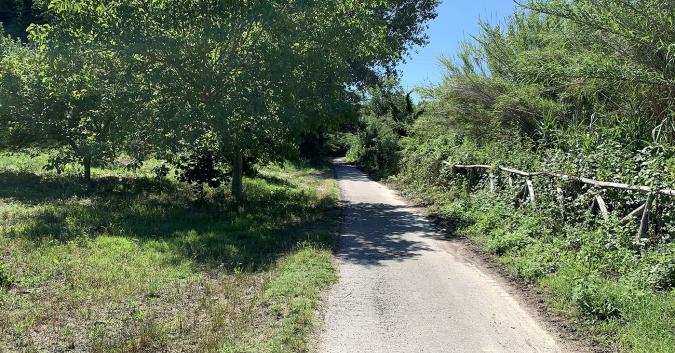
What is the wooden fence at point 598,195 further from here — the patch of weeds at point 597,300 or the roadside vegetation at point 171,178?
the roadside vegetation at point 171,178

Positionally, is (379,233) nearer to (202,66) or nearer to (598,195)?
(598,195)

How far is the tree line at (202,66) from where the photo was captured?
37.6 ft

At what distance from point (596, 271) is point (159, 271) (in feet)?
20.3

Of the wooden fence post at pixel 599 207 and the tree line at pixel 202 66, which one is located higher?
the tree line at pixel 202 66

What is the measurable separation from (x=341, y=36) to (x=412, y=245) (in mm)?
6211

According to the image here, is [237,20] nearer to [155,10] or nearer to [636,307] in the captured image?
[155,10]

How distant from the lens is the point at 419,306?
5.93m

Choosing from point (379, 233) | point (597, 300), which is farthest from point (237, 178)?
point (597, 300)

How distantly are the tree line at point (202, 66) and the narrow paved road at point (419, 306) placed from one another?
177 inches

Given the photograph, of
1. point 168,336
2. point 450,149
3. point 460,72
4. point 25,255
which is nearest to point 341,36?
point 460,72

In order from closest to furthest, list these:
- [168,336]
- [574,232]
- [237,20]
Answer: [168,336]
[574,232]
[237,20]

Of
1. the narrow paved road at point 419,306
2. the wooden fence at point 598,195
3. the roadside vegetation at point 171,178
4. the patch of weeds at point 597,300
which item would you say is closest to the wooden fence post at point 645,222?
the wooden fence at point 598,195

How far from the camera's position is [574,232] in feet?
24.8

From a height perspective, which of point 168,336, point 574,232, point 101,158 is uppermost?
Answer: point 101,158
